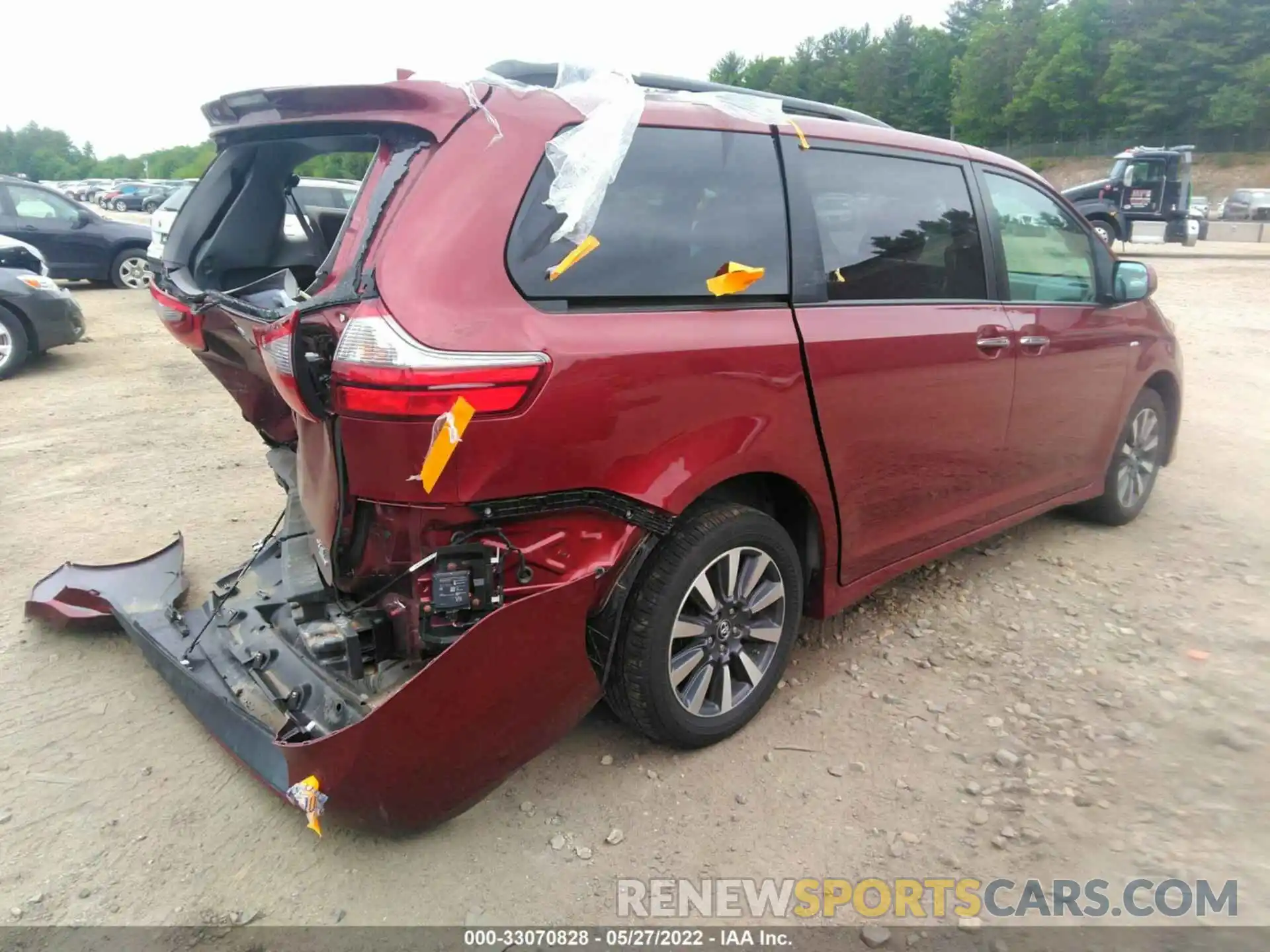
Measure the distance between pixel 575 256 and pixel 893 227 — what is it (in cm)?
144

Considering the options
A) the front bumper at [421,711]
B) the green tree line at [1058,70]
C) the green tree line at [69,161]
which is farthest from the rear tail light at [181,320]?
the green tree line at [69,161]

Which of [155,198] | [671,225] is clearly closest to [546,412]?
[671,225]

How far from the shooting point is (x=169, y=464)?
5.79m

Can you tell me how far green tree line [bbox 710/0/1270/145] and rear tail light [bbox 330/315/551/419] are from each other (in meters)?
43.3

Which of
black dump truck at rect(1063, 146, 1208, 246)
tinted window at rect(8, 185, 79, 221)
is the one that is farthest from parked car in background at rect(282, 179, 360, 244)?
black dump truck at rect(1063, 146, 1208, 246)

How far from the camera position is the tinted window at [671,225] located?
7.57 ft

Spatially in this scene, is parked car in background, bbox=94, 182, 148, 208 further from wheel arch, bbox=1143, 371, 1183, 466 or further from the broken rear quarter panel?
the broken rear quarter panel

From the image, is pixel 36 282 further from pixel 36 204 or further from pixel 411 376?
pixel 411 376

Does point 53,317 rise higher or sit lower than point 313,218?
lower

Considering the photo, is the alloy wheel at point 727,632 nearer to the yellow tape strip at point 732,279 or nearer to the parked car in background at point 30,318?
the yellow tape strip at point 732,279

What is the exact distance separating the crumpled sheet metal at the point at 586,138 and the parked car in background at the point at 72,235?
1218cm

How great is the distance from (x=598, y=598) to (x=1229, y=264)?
70.2 feet

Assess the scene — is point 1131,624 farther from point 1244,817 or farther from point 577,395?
point 577,395

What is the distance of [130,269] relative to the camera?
14.4 m
